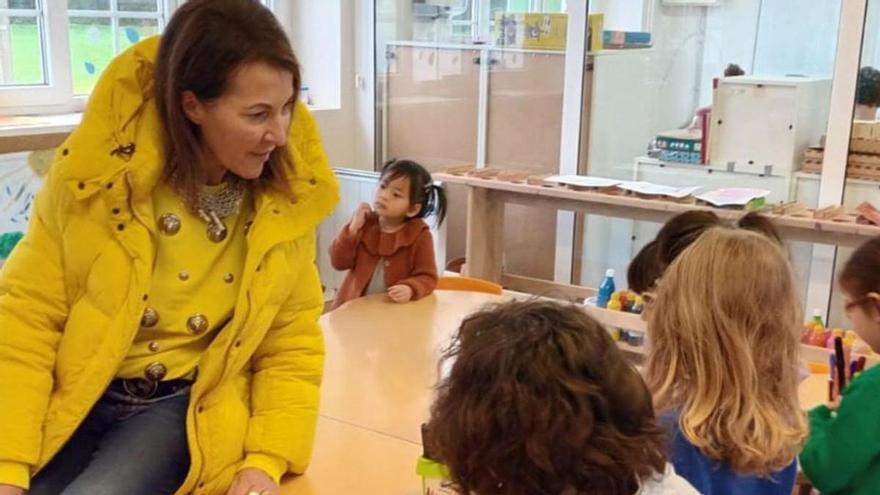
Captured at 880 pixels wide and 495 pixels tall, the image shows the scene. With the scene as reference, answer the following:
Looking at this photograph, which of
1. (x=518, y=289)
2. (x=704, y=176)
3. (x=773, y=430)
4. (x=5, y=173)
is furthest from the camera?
(x=518, y=289)

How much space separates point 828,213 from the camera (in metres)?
2.91

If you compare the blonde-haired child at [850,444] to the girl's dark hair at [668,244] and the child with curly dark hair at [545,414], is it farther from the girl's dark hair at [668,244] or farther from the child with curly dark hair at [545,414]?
the child with curly dark hair at [545,414]

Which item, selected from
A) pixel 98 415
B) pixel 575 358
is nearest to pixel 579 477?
pixel 575 358

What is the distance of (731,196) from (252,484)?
2240 mm

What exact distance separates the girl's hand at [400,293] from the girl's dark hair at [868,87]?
1.82m

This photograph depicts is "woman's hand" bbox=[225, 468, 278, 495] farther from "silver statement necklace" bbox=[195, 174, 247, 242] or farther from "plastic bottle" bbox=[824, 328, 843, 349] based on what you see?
"plastic bottle" bbox=[824, 328, 843, 349]

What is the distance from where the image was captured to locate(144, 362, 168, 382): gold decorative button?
4.55 feet

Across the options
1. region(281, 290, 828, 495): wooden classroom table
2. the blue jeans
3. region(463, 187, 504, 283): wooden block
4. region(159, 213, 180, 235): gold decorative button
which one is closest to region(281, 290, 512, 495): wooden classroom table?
region(281, 290, 828, 495): wooden classroom table

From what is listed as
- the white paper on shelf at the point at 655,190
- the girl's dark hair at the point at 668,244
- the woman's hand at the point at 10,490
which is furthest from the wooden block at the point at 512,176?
the woman's hand at the point at 10,490

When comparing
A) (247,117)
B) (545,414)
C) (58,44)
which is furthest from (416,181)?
(545,414)

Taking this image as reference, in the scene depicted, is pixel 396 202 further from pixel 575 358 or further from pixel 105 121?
pixel 575 358

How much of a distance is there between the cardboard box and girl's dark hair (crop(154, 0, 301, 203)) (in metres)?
2.60

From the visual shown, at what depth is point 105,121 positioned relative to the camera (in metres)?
1.33

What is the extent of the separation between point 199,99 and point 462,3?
9.57 feet
